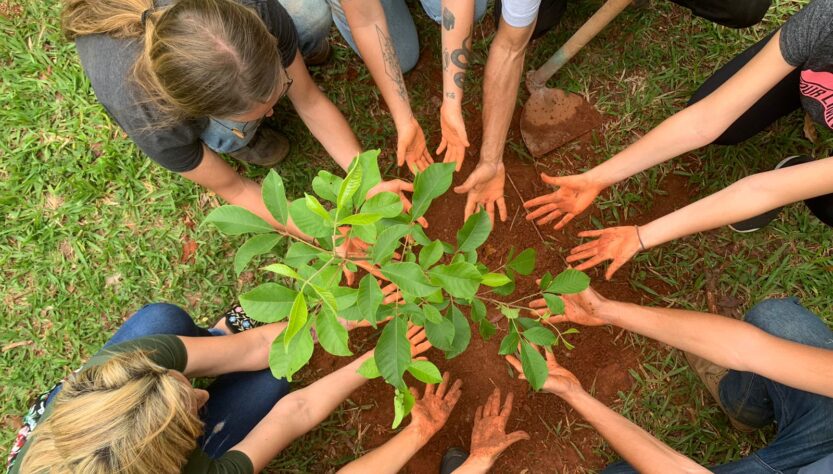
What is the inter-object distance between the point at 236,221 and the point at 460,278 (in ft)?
1.24

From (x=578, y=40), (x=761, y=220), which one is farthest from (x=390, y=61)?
(x=761, y=220)

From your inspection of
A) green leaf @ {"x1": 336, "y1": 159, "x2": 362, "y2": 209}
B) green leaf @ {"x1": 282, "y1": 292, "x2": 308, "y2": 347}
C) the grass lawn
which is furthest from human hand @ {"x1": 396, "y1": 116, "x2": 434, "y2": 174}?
green leaf @ {"x1": 282, "y1": 292, "x2": 308, "y2": 347}

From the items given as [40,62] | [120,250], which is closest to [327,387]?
[120,250]

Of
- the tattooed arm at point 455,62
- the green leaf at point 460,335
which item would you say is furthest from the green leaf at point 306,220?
the tattooed arm at point 455,62

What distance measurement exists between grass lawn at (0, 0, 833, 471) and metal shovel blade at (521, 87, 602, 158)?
7cm

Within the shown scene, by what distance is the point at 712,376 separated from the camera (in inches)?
74.6

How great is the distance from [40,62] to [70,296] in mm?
1007

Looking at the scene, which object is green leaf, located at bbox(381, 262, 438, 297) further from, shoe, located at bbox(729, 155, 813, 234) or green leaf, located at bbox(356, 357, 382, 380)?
shoe, located at bbox(729, 155, 813, 234)

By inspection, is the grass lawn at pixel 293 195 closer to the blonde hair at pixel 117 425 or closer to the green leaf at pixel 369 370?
the blonde hair at pixel 117 425

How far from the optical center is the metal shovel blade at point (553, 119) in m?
2.05

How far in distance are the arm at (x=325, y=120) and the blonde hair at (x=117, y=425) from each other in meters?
0.86

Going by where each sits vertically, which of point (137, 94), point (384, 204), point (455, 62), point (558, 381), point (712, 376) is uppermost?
point (137, 94)

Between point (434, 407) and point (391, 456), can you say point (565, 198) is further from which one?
point (391, 456)

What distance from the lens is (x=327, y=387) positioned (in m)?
1.72
